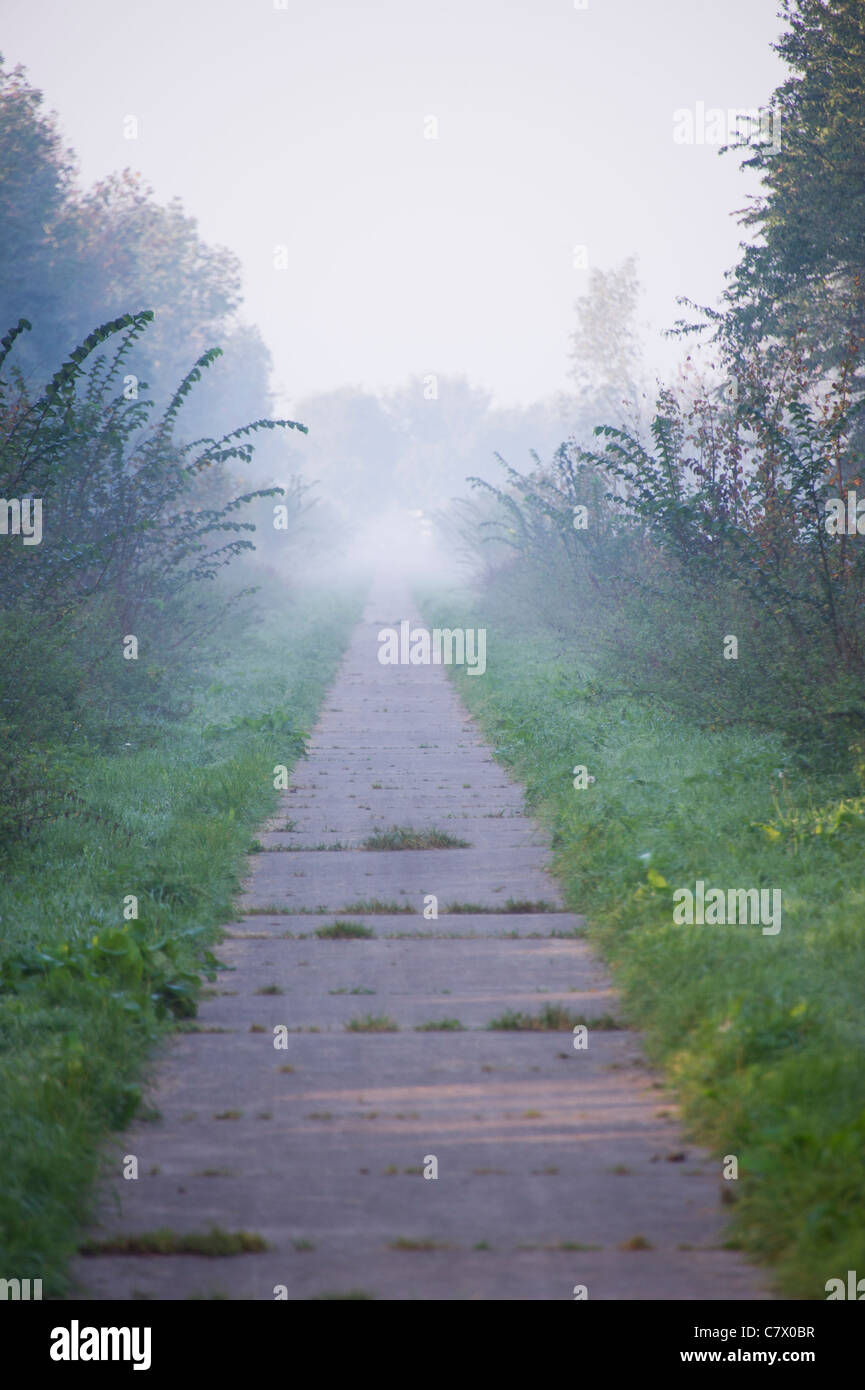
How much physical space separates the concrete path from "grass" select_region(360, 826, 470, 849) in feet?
2.68

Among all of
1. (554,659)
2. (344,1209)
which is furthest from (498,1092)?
(554,659)

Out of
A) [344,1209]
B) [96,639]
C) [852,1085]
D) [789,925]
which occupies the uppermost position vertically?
[96,639]

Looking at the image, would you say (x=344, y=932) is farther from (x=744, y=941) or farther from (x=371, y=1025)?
(x=744, y=941)

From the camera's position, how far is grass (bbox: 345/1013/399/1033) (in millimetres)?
4793

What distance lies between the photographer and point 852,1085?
3811 mm

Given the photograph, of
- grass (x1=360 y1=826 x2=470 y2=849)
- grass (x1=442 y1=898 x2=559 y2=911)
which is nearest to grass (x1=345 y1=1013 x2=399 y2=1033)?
grass (x1=442 y1=898 x2=559 y2=911)

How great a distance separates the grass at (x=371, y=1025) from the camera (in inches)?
189

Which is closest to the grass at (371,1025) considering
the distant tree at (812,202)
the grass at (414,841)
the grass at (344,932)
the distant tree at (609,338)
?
the grass at (344,932)

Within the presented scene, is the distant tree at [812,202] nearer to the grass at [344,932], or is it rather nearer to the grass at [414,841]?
the grass at [414,841]

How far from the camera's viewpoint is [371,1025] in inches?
189

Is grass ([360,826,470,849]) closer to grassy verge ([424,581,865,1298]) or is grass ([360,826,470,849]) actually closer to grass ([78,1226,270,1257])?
grassy verge ([424,581,865,1298])

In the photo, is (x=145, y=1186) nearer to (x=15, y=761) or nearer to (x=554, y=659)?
(x=15, y=761)

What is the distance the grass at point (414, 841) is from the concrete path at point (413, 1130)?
0.82 metres

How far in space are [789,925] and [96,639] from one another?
8.91 meters
